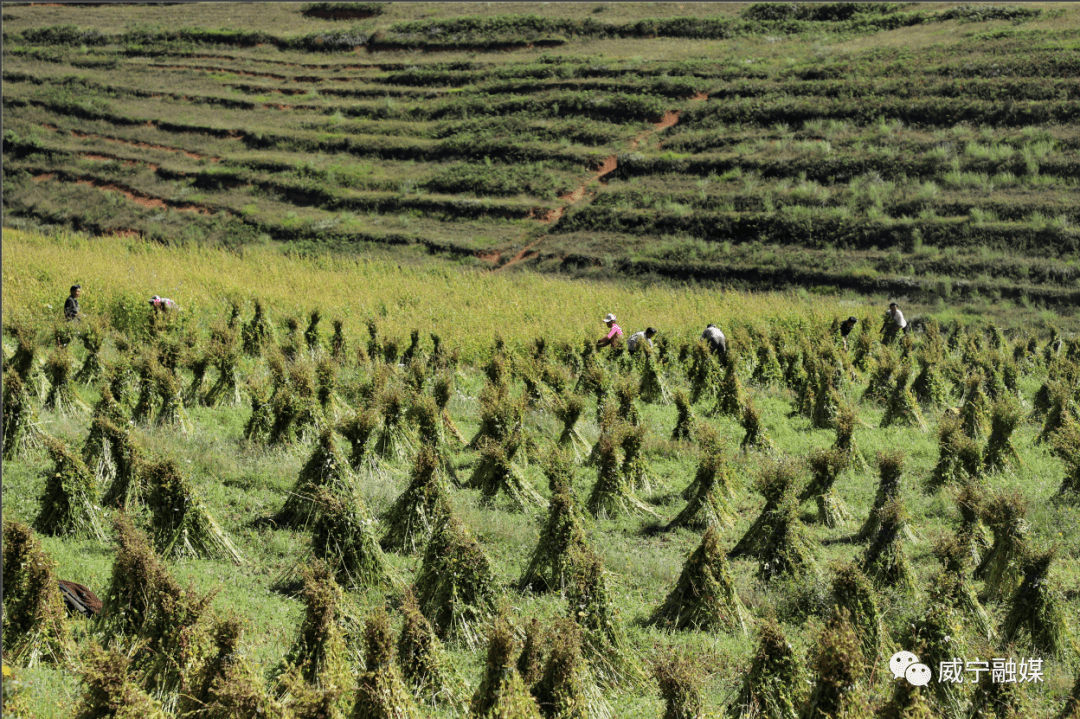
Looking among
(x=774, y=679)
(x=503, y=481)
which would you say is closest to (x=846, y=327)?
(x=503, y=481)

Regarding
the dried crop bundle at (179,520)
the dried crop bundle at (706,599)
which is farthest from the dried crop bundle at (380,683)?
the dried crop bundle at (179,520)

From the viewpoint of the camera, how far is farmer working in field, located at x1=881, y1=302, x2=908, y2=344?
18.5 meters

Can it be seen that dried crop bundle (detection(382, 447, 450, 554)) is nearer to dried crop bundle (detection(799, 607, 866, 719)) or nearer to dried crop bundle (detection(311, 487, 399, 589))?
dried crop bundle (detection(311, 487, 399, 589))

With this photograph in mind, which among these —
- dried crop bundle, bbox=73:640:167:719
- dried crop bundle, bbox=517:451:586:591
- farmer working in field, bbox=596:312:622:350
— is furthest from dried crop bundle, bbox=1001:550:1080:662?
farmer working in field, bbox=596:312:622:350

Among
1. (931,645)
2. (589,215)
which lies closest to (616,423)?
(931,645)

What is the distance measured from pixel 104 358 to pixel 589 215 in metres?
21.8

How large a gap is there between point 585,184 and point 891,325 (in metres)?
18.6

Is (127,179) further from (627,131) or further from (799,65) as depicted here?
(799,65)

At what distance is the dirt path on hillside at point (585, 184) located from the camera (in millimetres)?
30672

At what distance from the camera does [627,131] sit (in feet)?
126

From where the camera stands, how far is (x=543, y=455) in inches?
400

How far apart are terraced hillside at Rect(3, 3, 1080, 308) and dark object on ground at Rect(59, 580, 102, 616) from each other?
2301 centimetres

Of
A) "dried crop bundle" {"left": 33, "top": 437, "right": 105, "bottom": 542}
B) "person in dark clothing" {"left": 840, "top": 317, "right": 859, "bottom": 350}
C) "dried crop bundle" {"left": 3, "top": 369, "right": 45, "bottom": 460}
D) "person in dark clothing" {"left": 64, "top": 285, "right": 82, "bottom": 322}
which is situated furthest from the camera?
"person in dark clothing" {"left": 840, "top": 317, "right": 859, "bottom": 350}

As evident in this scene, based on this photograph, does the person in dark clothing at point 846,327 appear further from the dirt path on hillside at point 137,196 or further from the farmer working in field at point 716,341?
the dirt path on hillside at point 137,196
